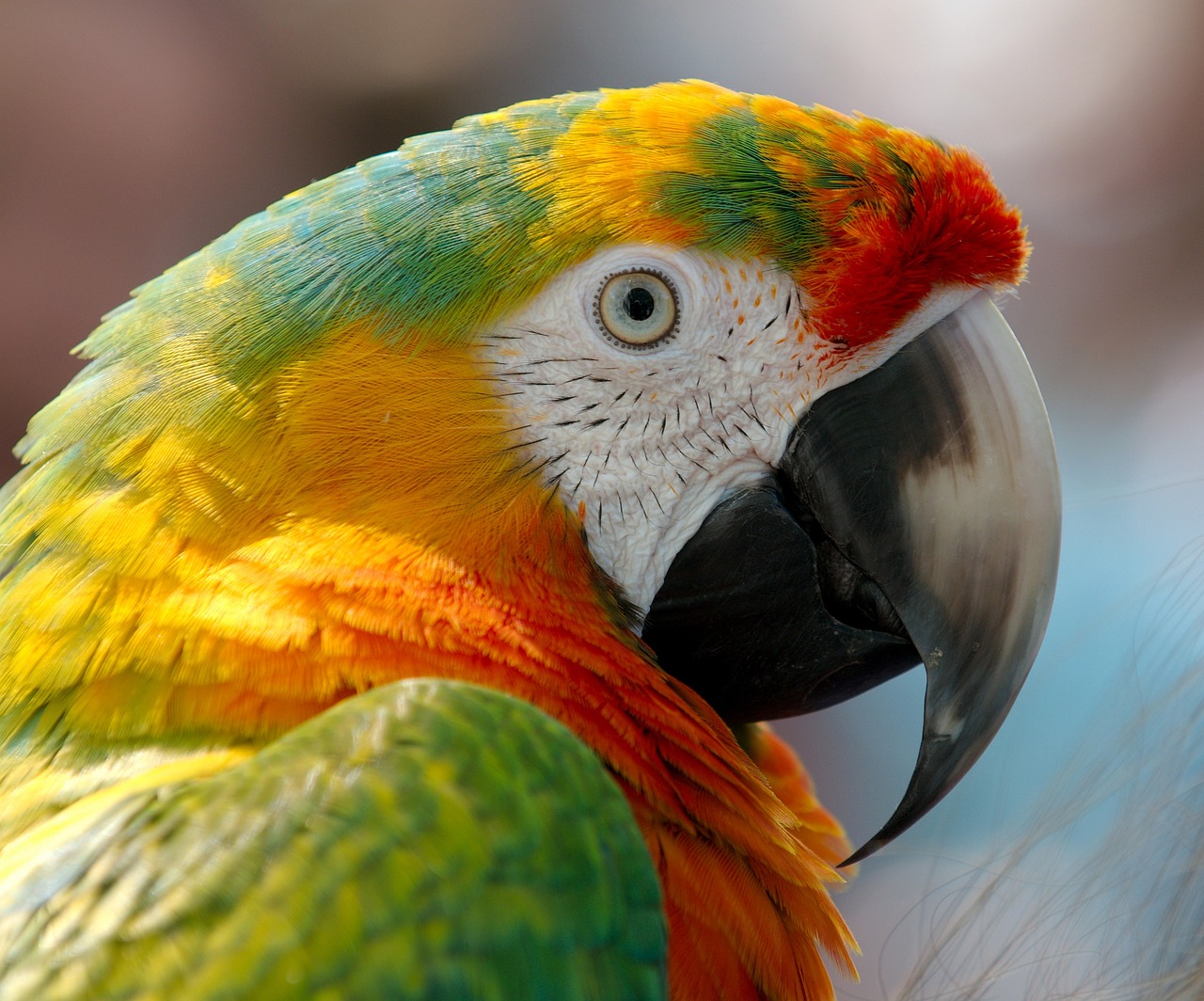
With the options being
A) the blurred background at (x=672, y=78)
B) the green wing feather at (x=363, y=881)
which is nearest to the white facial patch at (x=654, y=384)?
the green wing feather at (x=363, y=881)

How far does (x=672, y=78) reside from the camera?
2.61 m

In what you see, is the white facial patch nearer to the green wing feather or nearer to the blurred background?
the green wing feather

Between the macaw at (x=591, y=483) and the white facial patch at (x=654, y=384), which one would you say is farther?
the white facial patch at (x=654, y=384)

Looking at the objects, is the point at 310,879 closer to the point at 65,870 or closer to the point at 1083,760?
the point at 65,870

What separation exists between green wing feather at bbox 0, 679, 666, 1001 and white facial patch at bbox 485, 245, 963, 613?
25cm

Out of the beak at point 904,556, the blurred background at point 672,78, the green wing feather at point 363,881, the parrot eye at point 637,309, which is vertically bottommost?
the green wing feather at point 363,881

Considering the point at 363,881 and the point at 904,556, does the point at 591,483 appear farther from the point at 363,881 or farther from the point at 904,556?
the point at 363,881

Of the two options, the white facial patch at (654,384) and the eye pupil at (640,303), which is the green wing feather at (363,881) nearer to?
the white facial patch at (654,384)

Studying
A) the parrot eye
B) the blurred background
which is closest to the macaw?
the parrot eye

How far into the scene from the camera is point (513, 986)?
57 cm

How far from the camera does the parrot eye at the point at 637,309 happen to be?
0.84 m

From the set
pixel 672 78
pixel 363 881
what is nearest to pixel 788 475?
pixel 363 881

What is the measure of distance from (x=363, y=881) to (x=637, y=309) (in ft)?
1.60

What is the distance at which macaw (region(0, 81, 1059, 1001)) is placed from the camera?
72 centimetres
